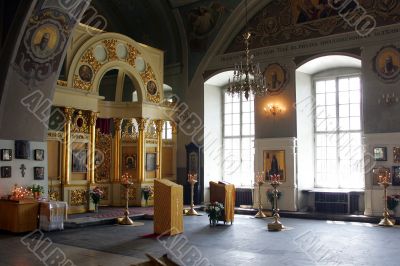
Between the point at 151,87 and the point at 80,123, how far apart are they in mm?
2979

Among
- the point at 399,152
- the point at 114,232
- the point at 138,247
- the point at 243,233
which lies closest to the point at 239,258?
the point at 138,247

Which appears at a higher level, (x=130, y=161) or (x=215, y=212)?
(x=130, y=161)

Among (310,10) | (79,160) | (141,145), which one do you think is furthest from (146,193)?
(310,10)

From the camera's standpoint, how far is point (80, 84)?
13.7 metres

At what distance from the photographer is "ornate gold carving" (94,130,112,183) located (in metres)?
15.3

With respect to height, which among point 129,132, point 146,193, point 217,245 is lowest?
point 217,245

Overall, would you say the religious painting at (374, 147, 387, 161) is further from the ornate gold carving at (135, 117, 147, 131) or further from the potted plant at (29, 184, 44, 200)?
the potted plant at (29, 184, 44, 200)

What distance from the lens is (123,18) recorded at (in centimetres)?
1781

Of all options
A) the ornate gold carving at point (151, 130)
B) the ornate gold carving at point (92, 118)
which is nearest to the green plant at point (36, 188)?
the ornate gold carving at point (92, 118)

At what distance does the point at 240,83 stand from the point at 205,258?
14.8 ft

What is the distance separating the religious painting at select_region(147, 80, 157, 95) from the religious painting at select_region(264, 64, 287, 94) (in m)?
3.94

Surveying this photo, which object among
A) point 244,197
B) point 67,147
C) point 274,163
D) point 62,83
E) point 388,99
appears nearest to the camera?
point 388,99

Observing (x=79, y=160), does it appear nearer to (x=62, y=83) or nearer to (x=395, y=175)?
(x=62, y=83)

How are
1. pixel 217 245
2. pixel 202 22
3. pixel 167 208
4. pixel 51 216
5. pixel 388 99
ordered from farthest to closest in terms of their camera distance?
pixel 202 22 < pixel 388 99 < pixel 51 216 < pixel 167 208 < pixel 217 245
